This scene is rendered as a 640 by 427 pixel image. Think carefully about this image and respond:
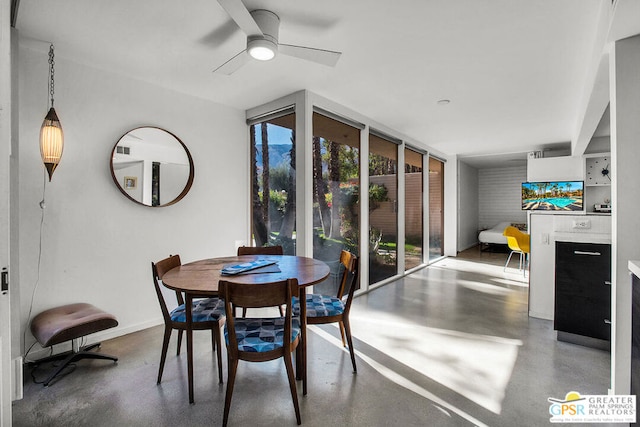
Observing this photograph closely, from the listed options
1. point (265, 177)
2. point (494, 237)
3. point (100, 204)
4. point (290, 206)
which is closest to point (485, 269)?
point (494, 237)

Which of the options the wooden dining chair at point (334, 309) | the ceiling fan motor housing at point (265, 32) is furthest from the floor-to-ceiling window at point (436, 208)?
the ceiling fan motor housing at point (265, 32)

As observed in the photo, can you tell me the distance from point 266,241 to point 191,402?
2.23 m

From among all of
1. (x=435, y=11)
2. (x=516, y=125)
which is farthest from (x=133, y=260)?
(x=516, y=125)

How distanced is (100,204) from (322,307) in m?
2.24

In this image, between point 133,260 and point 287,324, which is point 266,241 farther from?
point 287,324

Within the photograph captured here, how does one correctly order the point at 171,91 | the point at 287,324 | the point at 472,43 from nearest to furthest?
1. the point at 287,324
2. the point at 472,43
3. the point at 171,91

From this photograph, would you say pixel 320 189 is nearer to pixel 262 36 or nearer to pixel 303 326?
pixel 262 36

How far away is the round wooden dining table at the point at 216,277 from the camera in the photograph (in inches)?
70.5

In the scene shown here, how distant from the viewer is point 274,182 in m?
3.89

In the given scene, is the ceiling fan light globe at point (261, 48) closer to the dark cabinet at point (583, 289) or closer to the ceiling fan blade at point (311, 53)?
the ceiling fan blade at point (311, 53)

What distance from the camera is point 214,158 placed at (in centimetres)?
374

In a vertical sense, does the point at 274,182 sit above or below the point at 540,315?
above

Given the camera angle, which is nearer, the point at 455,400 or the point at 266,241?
the point at 455,400

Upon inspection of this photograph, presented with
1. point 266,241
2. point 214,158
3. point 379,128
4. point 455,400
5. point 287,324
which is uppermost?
point 379,128
